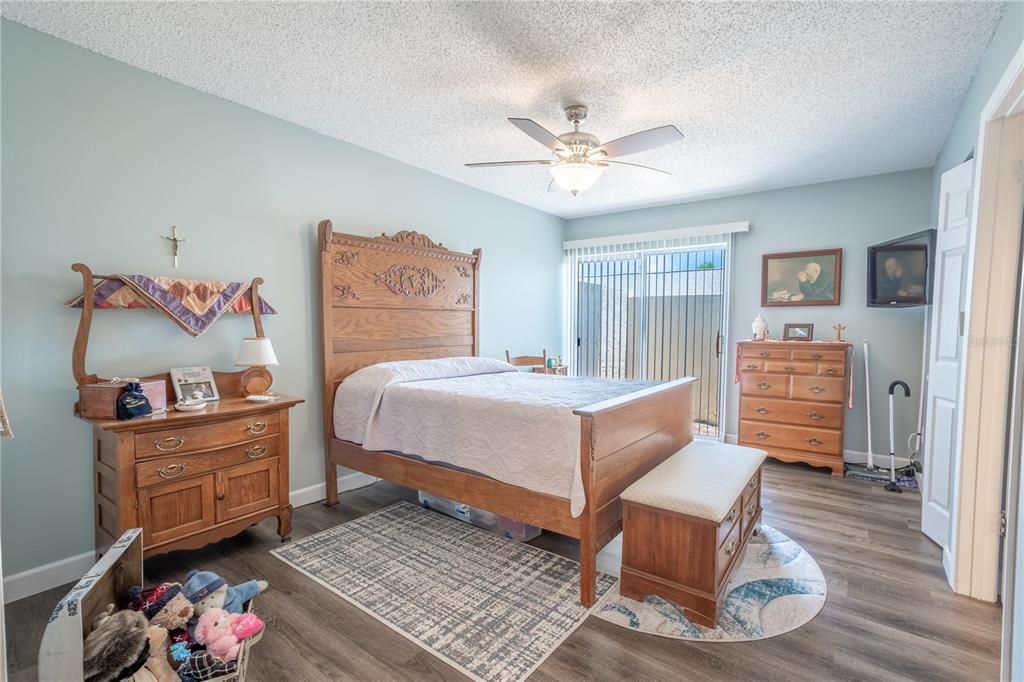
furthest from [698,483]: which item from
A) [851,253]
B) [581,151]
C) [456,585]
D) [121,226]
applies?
[851,253]

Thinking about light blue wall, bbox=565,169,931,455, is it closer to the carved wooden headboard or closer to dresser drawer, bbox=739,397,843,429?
dresser drawer, bbox=739,397,843,429

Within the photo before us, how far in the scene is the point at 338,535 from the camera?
2.93 metres

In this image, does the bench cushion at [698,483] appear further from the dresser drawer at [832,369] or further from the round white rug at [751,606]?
the dresser drawer at [832,369]

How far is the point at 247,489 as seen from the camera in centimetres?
267

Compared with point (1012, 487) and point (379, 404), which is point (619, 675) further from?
point (379, 404)

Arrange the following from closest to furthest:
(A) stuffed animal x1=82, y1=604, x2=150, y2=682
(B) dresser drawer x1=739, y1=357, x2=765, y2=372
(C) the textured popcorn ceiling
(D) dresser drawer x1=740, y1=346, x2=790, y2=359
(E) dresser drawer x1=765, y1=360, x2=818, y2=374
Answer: (A) stuffed animal x1=82, y1=604, x2=150, y2=682
(C) the textured popcorn ceiling
(E) dresser drawer x1=765, y1=360, x2=818, y2=374
(D) dresser drawer x1=740, y1=346, x2=790, y2=359
(B) dresser drawer x1=739, y1=357, x2=765, y2=372

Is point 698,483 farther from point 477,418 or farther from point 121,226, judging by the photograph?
point 121,226

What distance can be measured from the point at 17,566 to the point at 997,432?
473 centimetres

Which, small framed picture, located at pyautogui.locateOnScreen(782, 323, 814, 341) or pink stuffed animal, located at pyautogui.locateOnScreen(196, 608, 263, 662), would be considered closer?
pink stuffed animal, located at pyautogui.locateOnScreen(196, 608, 263, 662)

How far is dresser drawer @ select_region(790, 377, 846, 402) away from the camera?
4078mm

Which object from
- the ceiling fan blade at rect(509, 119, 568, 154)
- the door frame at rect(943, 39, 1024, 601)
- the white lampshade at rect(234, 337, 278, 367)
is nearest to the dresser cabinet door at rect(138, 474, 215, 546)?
the white lampshade at rect(234, 337, 278, 367)

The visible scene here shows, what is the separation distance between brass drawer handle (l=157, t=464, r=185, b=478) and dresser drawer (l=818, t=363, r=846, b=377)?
15.5 ft

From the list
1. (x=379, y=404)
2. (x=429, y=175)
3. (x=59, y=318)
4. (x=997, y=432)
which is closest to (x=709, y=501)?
(x=997, y=432)

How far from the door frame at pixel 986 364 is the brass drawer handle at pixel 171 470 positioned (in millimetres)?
3864
